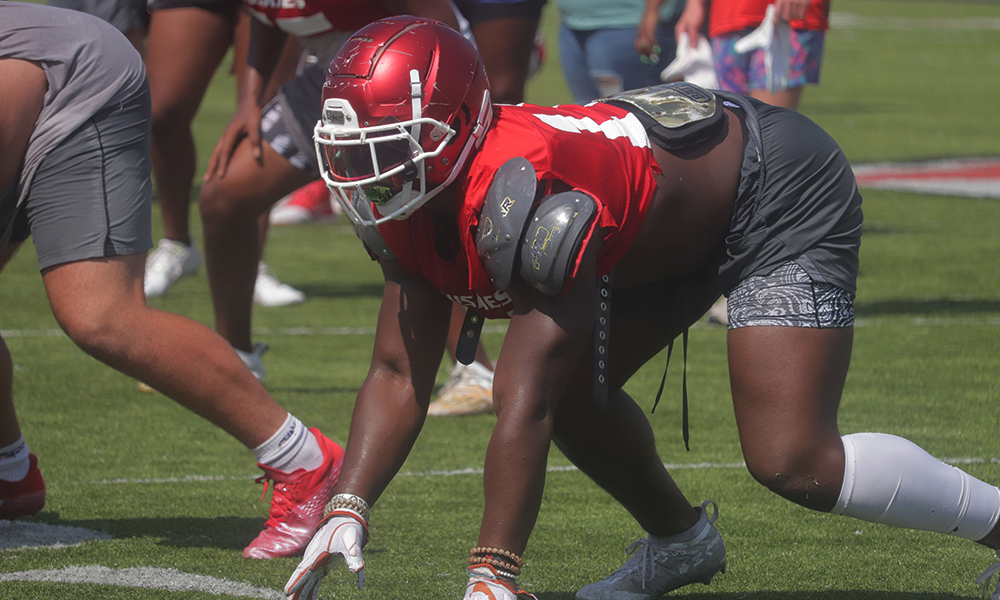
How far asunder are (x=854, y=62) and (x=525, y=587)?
24493 millimetres

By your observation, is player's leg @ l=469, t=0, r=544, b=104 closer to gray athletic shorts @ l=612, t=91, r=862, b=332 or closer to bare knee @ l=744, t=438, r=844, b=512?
gray athletic shorts @ l=612, t=91, r=862, b=332

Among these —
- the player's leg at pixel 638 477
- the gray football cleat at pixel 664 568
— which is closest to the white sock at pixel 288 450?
the player's leg at pixel 638 477

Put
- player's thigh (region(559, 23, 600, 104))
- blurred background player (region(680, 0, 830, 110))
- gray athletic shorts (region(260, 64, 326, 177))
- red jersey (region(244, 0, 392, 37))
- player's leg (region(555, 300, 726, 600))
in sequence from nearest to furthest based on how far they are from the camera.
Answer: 1. player's leg (region(555, 300, 726, 600))
2. red jersey (region(244, 0, 392, 37))
3. gray athletic shorts (region(260, 64, 326, 177))
4. blurred background player (region(680, 0, 830, 110))
5. player's thigh (region(559, 23, 600, 104))

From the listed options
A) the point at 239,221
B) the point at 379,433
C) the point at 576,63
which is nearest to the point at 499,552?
the point at 379,433

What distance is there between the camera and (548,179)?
2580 millimetres

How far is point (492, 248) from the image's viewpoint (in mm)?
2543

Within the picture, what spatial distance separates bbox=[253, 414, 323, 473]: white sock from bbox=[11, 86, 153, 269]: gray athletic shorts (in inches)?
23.4

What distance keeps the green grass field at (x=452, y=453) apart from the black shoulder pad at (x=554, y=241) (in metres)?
1.03

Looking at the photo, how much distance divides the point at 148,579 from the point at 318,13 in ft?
7.29

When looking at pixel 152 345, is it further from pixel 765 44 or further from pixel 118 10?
pixel 765 44

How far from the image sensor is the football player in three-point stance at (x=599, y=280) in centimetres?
256

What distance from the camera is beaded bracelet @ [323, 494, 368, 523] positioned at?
2715 mm

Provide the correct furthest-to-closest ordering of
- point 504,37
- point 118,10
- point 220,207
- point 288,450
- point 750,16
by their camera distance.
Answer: point 750,16, point 118,10, point 504,37, point 220,207, point 288,450

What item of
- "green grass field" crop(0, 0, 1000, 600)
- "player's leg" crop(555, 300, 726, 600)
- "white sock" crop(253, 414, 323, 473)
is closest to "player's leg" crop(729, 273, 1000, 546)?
"player's leg" crop(555, 300, 726, 600)
